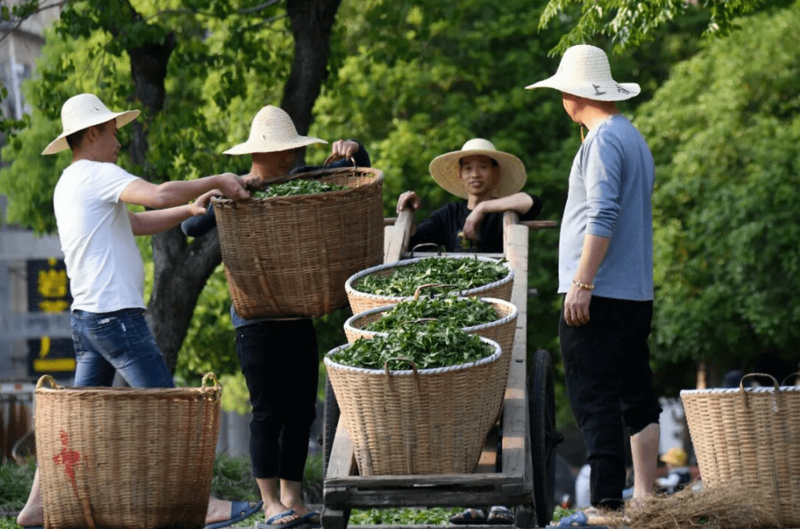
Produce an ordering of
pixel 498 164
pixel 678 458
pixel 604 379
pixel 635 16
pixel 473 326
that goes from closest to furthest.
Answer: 1. pixel 473 326
2. pixel 604 379
3. pixel 498 164
4. pixel 635 16
5. pixel 678 458

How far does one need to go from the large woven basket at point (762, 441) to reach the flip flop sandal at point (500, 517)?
6.43 feet

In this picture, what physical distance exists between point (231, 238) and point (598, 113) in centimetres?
191

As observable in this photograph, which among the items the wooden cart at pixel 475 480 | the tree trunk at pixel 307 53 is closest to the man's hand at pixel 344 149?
the wooden cart at pixel 475 480

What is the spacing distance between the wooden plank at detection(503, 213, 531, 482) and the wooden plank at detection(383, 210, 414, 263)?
0.60m

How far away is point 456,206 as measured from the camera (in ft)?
27.5

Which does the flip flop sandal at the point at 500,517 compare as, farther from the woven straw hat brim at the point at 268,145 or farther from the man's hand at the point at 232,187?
the man's hand at the point at 232,187

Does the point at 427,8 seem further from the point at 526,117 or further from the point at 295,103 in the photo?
the point at 526,117

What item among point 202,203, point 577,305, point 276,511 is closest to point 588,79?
point 577,305

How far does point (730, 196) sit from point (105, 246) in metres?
17.0

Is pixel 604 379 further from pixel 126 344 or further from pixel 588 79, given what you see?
pixel 126 344

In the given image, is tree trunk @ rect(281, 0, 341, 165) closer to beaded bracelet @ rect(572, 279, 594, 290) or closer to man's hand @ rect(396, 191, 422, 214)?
man's hand @ rect(396, 191, 422, 214)

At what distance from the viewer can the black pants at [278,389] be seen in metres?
7.12

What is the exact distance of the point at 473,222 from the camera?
25.9 ft

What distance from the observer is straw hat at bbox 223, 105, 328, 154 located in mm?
7363
